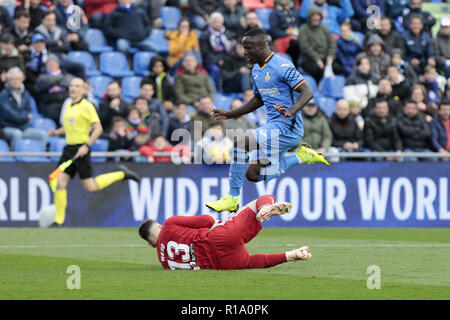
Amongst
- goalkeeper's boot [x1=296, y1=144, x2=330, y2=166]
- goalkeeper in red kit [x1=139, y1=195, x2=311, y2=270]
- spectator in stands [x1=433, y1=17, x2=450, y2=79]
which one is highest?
spectator in stands [x1=433, y1=17, x2=450, y2=79]

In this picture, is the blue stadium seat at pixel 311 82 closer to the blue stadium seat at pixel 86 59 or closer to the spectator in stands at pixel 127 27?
the spectator in stands at pixel 127 27

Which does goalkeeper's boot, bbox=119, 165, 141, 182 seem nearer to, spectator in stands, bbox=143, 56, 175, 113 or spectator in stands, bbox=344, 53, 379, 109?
spectator in stands, bbox=143, 56, 175, 113

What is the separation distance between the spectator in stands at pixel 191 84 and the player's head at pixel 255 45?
767 centimetres

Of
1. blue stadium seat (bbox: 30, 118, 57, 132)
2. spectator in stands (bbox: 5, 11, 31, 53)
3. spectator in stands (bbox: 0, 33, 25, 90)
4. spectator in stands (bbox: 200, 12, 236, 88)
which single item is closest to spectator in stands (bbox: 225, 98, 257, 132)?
spectator in stands (bbox: 200, 12, 236, 88)

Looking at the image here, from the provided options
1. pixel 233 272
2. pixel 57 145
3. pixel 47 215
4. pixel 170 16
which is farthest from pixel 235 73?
pixel 233 272

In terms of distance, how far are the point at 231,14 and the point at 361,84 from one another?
3.25 m

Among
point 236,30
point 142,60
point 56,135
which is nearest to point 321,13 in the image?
point 236,30

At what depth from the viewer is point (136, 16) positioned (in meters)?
20.5

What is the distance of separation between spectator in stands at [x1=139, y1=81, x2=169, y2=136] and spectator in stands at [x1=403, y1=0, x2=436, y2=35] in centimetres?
689

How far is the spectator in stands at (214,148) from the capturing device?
17.6 meters

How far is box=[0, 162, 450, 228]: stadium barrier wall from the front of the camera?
57.0 ft
